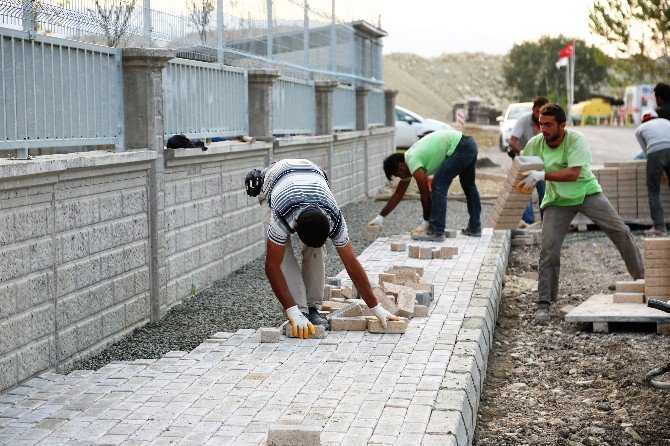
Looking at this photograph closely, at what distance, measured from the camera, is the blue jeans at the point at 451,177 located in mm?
13117

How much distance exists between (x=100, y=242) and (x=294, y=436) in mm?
3248

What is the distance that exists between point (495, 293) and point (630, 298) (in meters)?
1.23

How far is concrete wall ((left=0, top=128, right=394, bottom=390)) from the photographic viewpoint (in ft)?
21.0

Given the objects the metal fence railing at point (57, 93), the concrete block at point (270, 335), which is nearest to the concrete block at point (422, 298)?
the concrete block at point (270, 335)

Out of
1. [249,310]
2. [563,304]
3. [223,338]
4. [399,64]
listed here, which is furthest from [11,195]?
[399,64]

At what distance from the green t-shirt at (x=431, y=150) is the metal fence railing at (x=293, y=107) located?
2.21 m

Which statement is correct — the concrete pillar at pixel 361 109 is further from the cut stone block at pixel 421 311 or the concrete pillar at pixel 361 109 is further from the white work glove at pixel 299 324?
the white work glove at pixel 299 324

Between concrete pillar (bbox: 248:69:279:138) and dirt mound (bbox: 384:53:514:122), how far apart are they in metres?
74.5

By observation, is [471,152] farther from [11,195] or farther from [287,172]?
[11,195]

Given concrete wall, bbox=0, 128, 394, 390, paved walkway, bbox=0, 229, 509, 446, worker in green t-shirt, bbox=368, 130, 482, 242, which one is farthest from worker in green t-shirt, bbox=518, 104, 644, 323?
concrete wall, bbox=0, 128, 394, 390

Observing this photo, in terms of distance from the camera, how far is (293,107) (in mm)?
15883

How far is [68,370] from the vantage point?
7.05 m

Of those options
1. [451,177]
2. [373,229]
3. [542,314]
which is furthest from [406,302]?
[373,229]

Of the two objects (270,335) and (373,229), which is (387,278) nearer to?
(270,335)
